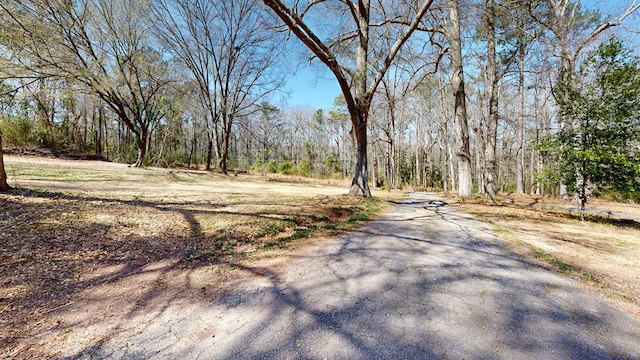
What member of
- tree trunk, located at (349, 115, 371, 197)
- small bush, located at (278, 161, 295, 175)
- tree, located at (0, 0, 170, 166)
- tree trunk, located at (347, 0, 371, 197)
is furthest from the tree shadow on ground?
small bush, located at (278, 161, 295, 175)

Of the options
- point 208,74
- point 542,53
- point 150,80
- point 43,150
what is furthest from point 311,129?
point 542,53

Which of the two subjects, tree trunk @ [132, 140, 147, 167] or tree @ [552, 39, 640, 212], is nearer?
tree @ [552, 39, 640, 212]

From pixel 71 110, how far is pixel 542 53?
111 feet

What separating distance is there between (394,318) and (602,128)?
803 cm

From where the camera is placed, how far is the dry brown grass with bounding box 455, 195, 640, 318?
8.34ft

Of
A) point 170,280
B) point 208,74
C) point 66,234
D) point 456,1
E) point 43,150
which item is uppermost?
point 208,74

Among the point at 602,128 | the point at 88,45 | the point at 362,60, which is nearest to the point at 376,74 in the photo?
the point at 362,60

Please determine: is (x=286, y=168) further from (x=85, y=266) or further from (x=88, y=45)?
(x=85, y=266)

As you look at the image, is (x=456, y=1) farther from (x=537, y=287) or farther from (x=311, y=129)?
(x=311, y=129)

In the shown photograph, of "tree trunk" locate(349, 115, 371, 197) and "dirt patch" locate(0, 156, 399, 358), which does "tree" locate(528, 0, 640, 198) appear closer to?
"tree trunk" locate(349, 115, 371, 197)

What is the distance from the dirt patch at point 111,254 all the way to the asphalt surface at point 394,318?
0.38 metres

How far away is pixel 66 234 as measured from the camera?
332 centimetres

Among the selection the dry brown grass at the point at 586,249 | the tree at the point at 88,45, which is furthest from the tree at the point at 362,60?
the tree at the point at 88,45

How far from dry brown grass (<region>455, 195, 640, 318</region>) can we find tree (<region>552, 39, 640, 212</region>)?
119 cm
